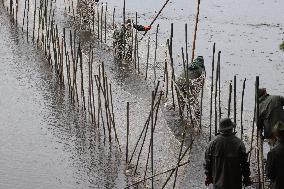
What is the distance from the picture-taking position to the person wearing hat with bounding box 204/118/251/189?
548cm

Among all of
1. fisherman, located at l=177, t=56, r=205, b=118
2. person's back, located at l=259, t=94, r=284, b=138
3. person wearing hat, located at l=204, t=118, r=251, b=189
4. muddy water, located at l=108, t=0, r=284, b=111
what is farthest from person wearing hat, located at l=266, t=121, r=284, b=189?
muddy water, located at l=108, t=0, r=284, b=111

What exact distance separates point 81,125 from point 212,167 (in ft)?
13.7

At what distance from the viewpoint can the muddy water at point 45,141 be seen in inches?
298

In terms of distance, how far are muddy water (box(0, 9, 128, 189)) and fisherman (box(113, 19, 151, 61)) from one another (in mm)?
2096

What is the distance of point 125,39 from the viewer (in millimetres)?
13008

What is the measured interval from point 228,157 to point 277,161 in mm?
543

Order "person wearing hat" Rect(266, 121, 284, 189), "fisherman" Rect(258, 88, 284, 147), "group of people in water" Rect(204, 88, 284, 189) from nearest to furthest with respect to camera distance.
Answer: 1. "person wearing hat" Rect(266, 121, 284, 189)
2. "group of people in water" Rect(204, 88, 284, 189)
3. "fisherman" Rect(258, 88, 284, 147)

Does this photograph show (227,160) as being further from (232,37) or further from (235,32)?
(235,32)

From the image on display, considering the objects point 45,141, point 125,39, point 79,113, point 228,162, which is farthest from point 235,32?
point 228,162

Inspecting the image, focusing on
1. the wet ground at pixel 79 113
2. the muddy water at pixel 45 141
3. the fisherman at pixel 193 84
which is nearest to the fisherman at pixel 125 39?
the wet ground at pixel 79 113

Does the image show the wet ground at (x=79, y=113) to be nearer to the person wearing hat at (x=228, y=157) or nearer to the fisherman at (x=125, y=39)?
the fisherman at (x=125, y=39)

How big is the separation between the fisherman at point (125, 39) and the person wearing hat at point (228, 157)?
25.1 ft

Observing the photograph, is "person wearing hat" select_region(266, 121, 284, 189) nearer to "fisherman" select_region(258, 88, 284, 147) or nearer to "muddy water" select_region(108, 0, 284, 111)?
"fisherman" select_region(258, 88, 284, 147)

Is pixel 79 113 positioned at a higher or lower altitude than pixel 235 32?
lower
